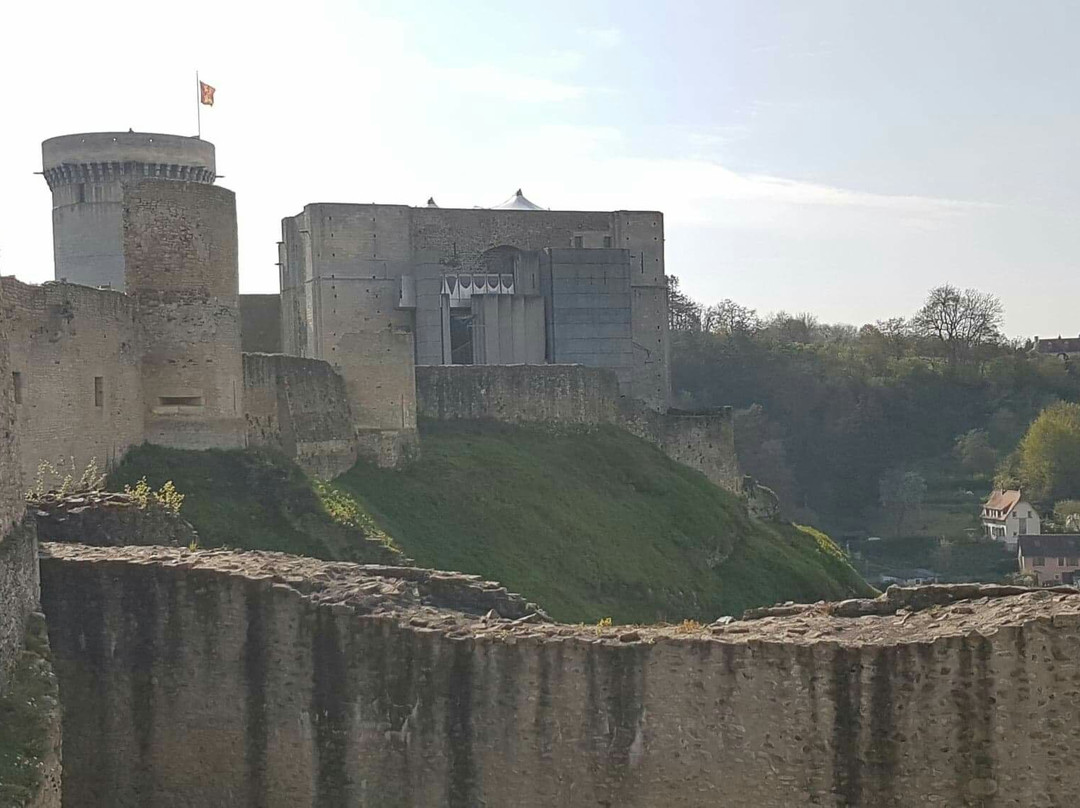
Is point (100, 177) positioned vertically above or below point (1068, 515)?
above

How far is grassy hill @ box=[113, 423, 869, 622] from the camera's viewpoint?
18359 mm

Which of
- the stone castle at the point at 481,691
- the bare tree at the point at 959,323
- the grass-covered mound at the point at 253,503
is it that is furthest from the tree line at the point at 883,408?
the stone castle at the point at 481,691

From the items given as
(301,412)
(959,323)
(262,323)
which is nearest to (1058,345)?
(959,323)

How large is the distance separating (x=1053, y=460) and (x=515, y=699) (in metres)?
54.3

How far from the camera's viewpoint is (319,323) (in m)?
40.4

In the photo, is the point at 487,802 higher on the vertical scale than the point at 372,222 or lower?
lower

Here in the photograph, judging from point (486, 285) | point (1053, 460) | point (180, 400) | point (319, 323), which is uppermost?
point (486, 285)

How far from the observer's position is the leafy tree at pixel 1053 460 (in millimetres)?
59781

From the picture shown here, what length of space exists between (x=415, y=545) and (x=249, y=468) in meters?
3.47

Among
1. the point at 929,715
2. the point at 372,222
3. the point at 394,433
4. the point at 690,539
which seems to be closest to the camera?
the point at 929,715

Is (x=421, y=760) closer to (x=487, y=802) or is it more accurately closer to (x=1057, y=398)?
(x=487, y=802)

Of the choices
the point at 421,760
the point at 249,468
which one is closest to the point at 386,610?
the point at 421,760

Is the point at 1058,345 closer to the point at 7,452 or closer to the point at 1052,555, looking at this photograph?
the point at 1052,555

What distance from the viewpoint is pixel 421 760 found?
31.9ft
